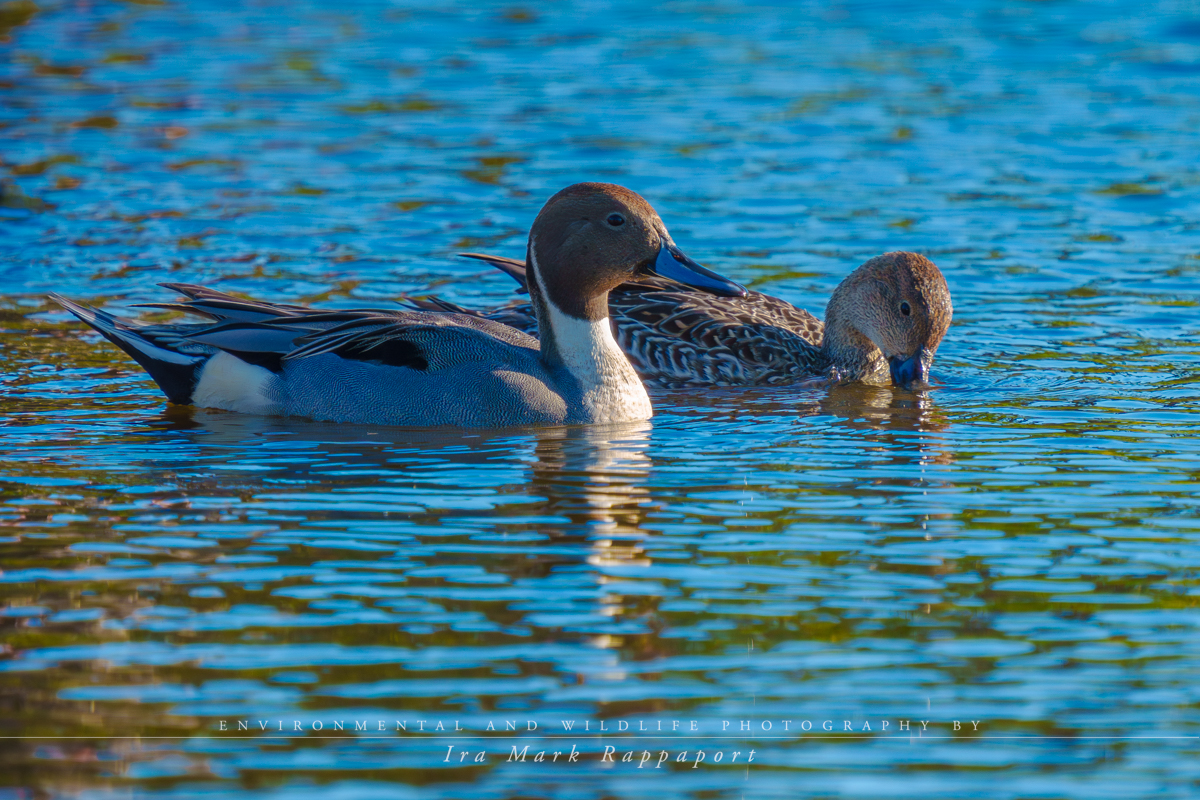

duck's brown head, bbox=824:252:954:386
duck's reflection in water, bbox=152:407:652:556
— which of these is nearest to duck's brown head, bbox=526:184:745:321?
duck's reflection in water, bbox=152:407:652:556

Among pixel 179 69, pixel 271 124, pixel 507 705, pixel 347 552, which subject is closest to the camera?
pixel 507 705

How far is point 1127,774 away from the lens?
4.57 m

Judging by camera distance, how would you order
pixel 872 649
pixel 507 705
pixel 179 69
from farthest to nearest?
1. pixel 179 69
2. pixel 872 649
3. pixel 507 705

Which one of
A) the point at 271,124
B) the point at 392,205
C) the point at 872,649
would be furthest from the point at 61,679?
the point at 271,124

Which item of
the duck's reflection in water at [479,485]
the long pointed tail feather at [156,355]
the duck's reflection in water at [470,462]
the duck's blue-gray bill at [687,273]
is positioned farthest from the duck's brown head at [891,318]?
the long pointed tail feather at [156,355]

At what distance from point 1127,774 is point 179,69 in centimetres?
1740

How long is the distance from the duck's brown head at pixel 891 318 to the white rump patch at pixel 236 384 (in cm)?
355

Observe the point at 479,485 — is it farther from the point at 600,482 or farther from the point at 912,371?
the point at 912,371

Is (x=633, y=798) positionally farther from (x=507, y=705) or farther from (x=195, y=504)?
(x=195, y=504)

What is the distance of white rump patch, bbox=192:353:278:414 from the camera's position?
8.77 metres

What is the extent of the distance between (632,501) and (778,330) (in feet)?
11.4

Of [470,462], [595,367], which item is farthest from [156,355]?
[595,367]

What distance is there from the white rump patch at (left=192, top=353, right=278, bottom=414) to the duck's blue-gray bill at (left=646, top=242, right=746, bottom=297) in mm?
2116

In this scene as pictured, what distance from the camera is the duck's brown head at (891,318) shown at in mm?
9734
